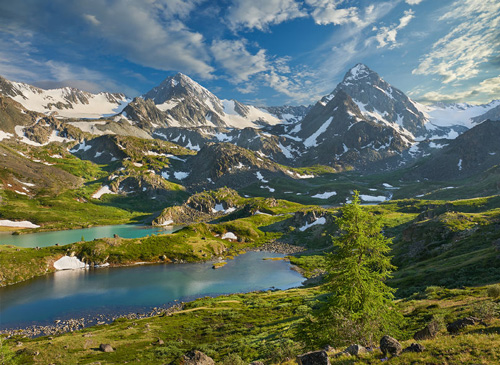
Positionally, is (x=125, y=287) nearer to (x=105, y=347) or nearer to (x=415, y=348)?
(x=105, y=347)

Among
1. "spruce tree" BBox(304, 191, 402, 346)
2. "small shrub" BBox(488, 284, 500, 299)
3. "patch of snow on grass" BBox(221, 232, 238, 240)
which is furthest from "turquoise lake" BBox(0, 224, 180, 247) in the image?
"small shrub" BBox(488, 284, 500, 299)

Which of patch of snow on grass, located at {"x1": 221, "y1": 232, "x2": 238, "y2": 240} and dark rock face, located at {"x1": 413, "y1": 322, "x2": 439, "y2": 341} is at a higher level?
patch of snow on grass, located at {"x1": 221, "y1": 232, "x2": 238, "y2": 240}

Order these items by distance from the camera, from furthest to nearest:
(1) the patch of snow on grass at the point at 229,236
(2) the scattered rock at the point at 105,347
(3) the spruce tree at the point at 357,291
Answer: (1) the patch of snow on grass at the point at 229,236, (2) the scattered rock at the point at 105,347, (3) the spruce tree at the point at 357,291

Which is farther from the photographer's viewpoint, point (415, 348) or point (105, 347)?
point (105, 347)

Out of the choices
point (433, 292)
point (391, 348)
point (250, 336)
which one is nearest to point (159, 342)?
point (250, 336)

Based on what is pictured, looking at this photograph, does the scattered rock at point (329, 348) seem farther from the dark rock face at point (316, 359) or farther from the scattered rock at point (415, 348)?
the scattered rock at point (415, 348)

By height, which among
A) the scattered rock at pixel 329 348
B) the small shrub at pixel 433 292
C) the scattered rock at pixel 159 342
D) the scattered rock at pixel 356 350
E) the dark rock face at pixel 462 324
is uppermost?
the scattered rock at pixel 356 350

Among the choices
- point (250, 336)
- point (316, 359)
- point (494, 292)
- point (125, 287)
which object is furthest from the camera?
point (125, 287)

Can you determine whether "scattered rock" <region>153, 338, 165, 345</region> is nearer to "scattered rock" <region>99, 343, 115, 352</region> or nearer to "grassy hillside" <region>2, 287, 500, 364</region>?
"grassy hillside" <region>2, 287, 500, 364</region>

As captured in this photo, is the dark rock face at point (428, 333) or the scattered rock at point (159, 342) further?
the scattered rock at point (159, 342)

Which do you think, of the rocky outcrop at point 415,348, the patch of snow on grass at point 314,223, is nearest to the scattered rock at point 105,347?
the rocky outcrop at point 415,348

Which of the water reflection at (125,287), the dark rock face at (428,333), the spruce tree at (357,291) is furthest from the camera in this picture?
the water reflection at (125,287)

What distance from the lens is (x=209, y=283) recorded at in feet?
316

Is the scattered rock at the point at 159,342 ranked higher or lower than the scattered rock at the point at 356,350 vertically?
lower
